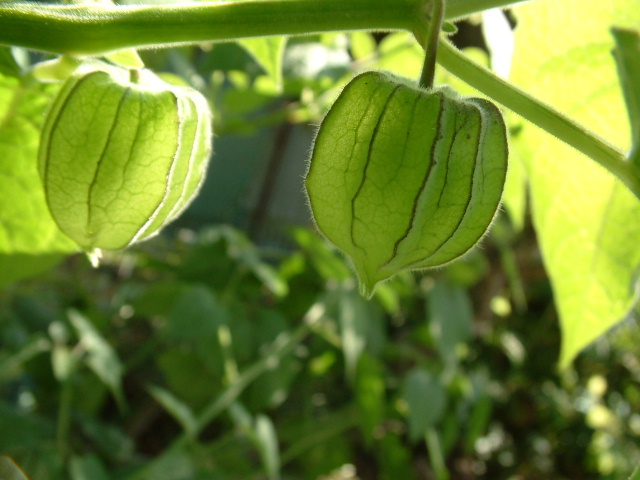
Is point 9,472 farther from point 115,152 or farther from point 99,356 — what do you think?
point 99,356

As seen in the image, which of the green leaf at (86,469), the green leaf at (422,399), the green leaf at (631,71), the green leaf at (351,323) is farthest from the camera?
the green leaf at (422,399)

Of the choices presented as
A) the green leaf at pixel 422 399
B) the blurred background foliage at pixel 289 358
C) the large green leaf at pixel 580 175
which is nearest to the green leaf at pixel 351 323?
the blurred background foliage at pixel 289 358

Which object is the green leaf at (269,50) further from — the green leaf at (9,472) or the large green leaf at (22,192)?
the green leaf at (9,472)

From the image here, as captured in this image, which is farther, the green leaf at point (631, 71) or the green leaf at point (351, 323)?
the green leaf at point (351, 323)

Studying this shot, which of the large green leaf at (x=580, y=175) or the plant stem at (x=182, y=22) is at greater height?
the plant stem at (x=182, y=22)

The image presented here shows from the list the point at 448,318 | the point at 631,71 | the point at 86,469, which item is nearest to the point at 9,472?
the point at 631,71

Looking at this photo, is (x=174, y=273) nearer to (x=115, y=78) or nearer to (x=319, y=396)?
(x=319, y=396)

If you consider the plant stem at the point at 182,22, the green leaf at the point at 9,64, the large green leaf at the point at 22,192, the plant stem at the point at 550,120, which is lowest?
the large green leaf at the point at 22,192
